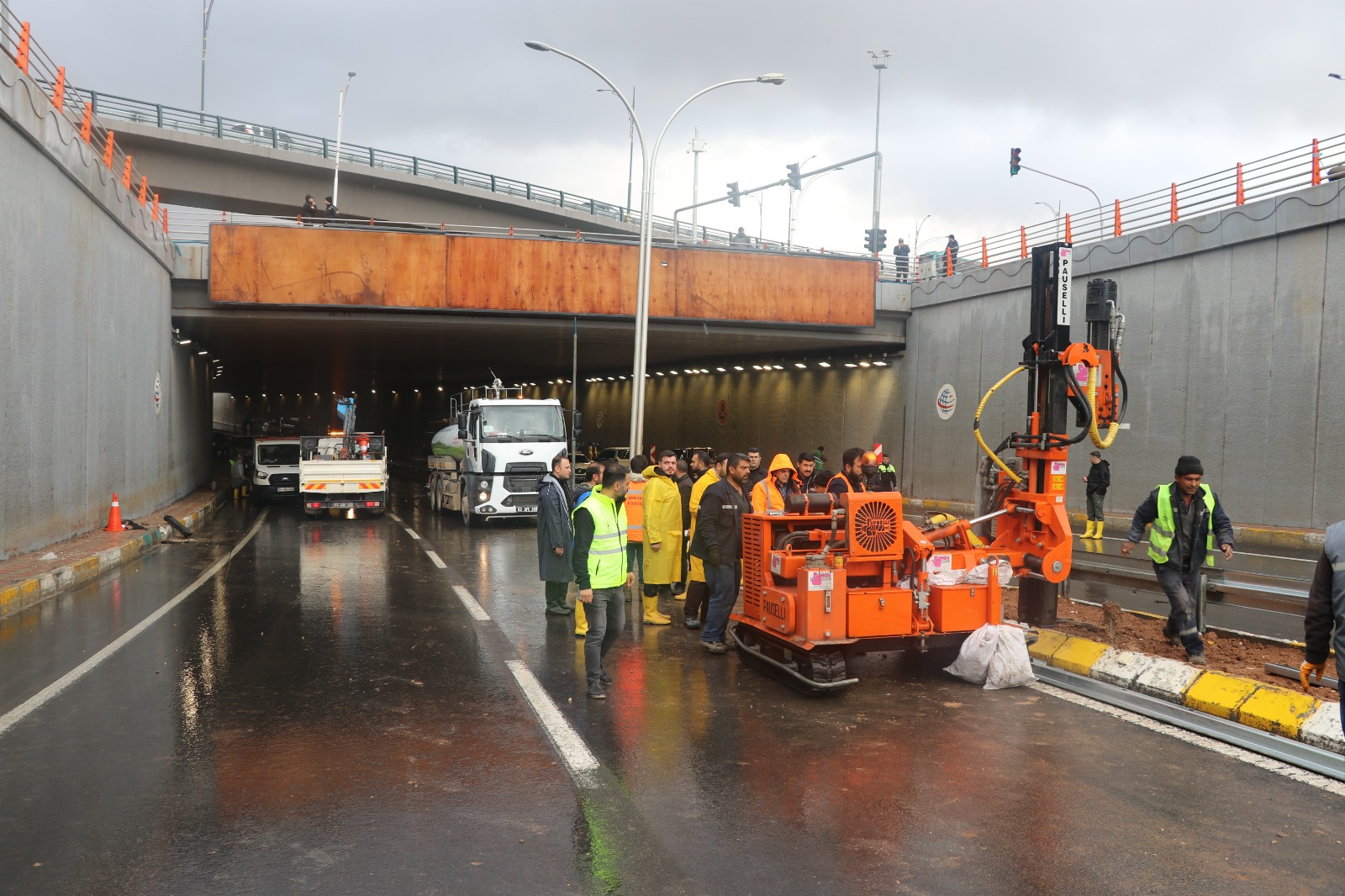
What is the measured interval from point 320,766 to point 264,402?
293 ft

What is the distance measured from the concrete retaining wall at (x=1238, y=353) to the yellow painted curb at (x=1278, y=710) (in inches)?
505

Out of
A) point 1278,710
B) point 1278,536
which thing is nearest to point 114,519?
point 1278,710

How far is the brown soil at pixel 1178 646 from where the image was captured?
7730mm

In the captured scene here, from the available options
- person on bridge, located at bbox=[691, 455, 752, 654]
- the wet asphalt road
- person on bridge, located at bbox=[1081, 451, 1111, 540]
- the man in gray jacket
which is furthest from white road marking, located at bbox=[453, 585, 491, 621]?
person on bridge, located at bbox=[1081, 451, 1111, 540]

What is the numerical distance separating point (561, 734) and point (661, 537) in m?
4.50

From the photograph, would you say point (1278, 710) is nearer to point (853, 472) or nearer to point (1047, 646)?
point (1047, 646)

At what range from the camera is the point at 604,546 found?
7.54m

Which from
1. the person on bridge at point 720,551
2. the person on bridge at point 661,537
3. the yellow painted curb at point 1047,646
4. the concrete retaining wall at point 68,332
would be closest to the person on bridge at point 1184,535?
the yellow painted curb at point 1047,646

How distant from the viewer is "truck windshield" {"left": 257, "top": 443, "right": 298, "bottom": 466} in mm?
27812

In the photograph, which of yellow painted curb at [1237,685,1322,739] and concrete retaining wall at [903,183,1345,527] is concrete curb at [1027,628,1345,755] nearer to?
yellow painted curb at [1237,685,1322,739]

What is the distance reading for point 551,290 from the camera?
26219mm

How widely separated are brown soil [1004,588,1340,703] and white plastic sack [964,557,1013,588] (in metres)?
1.41

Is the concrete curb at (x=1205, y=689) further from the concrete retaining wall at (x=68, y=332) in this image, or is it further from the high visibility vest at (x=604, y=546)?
the concrete retaining wall at (x=68, y=332)

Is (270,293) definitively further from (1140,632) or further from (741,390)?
(1140,632)
